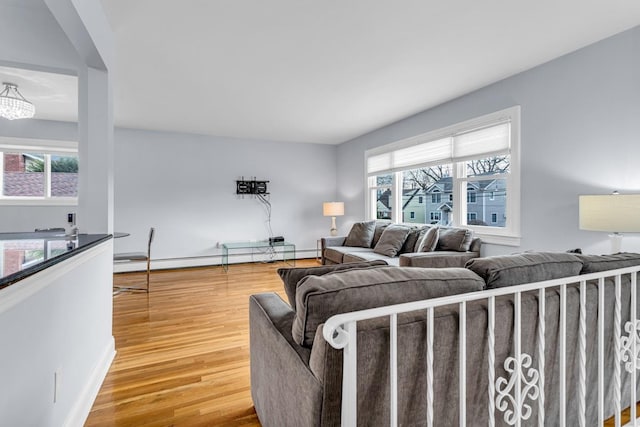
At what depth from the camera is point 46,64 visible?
2178mm

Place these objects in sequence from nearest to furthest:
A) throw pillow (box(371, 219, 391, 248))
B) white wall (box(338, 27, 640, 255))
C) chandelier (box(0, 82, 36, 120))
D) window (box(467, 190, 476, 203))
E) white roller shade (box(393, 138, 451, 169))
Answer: white wall (box(338, 27, 640, 255)) < chandelier (box(0, 82, 36, 120)) < window (box(467, 190, 476, 203)) < white roller shade (box(393, 138, 451, 169)) < throw pillow (box(371, 219, 391, 248))

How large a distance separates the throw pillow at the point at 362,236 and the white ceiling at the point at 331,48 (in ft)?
6.00

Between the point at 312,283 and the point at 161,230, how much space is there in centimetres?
523

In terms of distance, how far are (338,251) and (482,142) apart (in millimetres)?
2383

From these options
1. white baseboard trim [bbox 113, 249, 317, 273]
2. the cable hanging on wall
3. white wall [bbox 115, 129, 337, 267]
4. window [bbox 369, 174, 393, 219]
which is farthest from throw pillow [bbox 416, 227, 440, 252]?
white baseboard trim [bbox 113, 249, 317, 273]

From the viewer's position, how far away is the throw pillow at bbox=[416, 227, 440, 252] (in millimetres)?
3748

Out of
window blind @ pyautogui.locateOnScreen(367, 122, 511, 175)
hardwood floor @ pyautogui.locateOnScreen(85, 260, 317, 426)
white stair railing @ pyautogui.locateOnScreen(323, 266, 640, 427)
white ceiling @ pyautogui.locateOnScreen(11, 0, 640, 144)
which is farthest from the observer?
window blind @ pyautogui.locateOnScreen(367, 122, 511, 175)

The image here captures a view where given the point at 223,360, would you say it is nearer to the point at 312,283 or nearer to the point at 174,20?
the point at 312,283

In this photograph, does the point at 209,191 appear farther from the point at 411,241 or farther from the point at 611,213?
the point at 611,213

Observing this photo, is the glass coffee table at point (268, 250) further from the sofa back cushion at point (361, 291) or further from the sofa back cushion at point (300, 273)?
the sofa back cushion at point (361, 291)

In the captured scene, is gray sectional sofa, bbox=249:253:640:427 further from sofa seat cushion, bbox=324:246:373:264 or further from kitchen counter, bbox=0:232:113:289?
sofa seat cushion, bbox=324:246:373:264

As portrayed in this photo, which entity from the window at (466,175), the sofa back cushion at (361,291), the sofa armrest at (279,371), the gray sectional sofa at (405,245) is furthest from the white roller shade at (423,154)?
the sofa armrest at (279,371)

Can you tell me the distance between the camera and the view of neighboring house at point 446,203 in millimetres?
3521

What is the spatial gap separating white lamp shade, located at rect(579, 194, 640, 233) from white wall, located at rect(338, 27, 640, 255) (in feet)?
1.64
